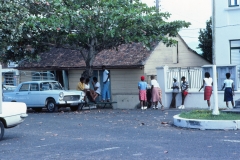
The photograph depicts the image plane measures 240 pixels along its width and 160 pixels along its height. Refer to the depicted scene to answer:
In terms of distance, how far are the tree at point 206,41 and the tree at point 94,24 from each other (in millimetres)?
12643

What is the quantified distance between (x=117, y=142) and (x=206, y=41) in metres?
26.4

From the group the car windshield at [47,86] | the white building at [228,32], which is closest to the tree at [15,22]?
the car windshield at [47,86]

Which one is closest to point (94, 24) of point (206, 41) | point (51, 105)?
point (51, 105)

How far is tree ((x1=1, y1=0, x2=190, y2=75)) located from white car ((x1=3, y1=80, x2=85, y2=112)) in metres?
Result: 2.18

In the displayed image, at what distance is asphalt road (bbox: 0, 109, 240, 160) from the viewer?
1016 centimetres

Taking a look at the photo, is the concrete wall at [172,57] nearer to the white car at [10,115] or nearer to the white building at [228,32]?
the white building at [228,32]

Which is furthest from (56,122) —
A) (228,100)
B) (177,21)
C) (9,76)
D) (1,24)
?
(9,76)

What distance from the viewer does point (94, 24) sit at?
2278 centimetres

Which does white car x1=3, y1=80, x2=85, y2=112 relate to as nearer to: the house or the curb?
the house

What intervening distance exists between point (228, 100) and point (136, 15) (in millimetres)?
5751

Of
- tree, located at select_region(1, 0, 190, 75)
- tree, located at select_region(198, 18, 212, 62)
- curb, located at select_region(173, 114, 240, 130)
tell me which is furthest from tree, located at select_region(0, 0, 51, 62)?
tree, located at select_region(198, 18, 212, 62)

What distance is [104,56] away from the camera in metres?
30.0

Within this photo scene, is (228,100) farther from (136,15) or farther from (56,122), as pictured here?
(56,122)

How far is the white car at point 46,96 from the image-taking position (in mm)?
24000
